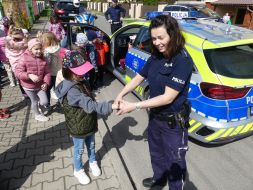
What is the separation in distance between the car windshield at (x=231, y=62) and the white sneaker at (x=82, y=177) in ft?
6.99

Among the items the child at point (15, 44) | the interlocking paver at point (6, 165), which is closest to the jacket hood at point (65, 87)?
the interlocking paver at point (6, 165)

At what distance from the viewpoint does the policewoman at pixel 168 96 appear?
2029 mm

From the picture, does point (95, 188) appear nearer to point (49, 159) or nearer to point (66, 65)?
point (49, 159)

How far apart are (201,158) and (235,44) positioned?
1672mm

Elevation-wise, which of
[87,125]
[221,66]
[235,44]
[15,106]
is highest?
[235,44]

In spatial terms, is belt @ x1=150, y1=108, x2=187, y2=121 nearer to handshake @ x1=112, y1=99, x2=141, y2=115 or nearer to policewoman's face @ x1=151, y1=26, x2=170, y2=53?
handshake @ x1=112, y1=99, x2=141, y2=115

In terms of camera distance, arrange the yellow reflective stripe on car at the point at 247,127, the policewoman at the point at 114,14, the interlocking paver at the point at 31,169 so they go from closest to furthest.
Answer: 1. the interlocking paver at the point at 31,169
2. the yellow reflective stripe on car at the point at 247,127
3. the policewoman at the point at 114,14

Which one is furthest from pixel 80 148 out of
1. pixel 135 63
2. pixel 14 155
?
pixel 135 63

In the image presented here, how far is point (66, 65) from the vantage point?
230 centimetres

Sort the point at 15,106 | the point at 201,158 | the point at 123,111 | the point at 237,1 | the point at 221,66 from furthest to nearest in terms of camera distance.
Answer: the point at 237,1 → the point at 15,106 → the point at 201,158 → the point at 221,66 → the point at 123,111

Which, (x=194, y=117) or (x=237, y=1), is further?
(x=237, y=1)

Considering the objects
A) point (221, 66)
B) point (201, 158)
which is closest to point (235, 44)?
point (221, 66)

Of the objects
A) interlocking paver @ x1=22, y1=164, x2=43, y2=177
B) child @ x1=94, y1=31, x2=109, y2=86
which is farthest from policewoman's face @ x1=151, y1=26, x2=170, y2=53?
child @ x1=94, y1=31, x2=109, y2=86

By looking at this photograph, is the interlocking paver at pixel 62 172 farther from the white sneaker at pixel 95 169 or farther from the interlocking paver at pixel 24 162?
the interlocking paver at pixel 24 162
